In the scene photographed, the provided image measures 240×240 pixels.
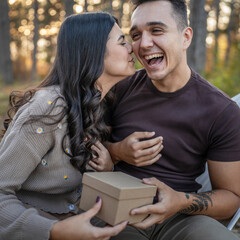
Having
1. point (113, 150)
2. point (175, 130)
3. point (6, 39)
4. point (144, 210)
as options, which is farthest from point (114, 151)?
point (6, 39)

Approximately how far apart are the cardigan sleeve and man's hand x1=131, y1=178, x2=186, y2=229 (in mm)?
563

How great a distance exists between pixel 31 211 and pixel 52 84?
996mm

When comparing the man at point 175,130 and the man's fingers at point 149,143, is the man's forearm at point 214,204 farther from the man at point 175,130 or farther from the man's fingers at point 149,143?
the man's fingers at point 149,143

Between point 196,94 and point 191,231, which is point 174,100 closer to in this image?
point 196,94

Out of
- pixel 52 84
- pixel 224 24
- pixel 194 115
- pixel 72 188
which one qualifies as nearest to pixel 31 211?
pixel 72 188

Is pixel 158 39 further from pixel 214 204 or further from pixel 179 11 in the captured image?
pixel 214 204

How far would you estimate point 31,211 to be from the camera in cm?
209

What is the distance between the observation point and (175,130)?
Result: 9.12ft

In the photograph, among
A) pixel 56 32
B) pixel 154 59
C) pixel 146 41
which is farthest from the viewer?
pixel 56 32

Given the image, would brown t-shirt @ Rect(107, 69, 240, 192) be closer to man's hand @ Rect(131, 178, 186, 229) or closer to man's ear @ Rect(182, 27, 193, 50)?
man's ear @ Rect(182, 27, 193, 50)

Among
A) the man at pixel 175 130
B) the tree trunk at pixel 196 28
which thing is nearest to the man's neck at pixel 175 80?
the man at pixel 175 130

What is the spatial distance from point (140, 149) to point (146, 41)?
92cm

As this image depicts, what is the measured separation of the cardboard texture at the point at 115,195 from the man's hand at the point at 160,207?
34mm

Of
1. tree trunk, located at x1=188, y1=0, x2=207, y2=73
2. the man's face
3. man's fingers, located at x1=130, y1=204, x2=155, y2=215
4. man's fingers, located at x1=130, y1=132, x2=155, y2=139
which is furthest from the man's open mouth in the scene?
tree trunk, located at x1=188, y1=0, x2=207, y2=73
